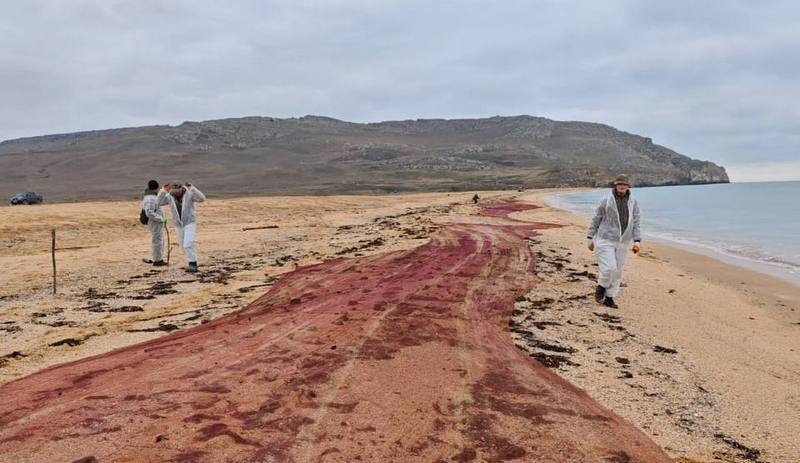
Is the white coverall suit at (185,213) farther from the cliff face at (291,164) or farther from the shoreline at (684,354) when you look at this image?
the cliff face at (291,164)

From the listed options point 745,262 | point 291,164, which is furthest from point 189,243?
point 291,164

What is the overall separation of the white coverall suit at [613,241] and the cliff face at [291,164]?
7054cm

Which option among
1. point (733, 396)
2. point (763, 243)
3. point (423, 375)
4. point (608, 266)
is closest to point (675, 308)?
point (608, 266)

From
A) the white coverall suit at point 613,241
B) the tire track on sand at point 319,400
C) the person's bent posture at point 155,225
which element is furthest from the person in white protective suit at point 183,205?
the white coverall suit at point 613,241

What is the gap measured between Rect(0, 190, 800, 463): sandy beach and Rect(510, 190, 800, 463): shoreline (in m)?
0.02

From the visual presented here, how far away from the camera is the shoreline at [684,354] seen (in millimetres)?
4035

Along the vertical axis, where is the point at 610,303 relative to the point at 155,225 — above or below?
below

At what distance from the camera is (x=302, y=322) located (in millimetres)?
6309

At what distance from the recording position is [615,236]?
8.47 m

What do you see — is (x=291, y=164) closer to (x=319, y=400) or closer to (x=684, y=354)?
(x=684, y=354)

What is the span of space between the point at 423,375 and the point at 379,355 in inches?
24.4

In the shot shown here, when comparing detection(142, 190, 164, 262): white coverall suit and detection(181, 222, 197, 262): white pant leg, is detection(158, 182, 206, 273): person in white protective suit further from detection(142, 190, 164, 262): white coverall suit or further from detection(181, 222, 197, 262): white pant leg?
detection(142, 190, 164, 262): white coverall suit

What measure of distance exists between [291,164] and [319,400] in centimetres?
14128

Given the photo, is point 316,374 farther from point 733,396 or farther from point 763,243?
point 763,243
